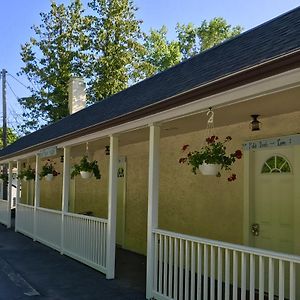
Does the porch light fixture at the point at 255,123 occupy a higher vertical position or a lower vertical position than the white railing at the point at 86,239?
higher

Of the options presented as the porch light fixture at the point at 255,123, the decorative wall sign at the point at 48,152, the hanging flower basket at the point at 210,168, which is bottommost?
the hanging flower basket at the point at 210,168

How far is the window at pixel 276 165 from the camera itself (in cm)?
682

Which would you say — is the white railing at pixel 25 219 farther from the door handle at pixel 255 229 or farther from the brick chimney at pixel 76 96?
the door handle at pixel 255 229

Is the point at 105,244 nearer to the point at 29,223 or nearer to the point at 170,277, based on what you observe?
the point at 170,277

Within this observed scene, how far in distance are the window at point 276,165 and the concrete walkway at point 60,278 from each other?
9.00 feet

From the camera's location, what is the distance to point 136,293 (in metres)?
7.19

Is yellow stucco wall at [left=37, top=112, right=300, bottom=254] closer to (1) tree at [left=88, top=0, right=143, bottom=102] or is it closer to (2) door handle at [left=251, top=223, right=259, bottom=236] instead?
(2) door handle at [left=251, top=223, right=259, bottom=236]

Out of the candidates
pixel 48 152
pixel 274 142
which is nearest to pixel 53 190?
pixel 48 152

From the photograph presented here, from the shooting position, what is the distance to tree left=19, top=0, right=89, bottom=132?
99.9 ft

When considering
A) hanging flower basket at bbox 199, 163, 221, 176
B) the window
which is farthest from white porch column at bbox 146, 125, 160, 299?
the window

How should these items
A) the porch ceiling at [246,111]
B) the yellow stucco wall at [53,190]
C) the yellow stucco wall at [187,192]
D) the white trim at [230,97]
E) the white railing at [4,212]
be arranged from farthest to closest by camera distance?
1. the white railing at [4,212]
2. the yellow stucco wall at [53,190]
3. the yellow stucco wall at [187,192]
4. the porch ceiling at [246,111]
5. the white trim at [230,97]

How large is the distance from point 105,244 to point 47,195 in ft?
38.2

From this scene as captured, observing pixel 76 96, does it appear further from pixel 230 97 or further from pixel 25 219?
pixel 230 97

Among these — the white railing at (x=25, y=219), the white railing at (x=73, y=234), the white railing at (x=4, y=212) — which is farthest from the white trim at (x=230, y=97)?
the white railing at (x=4, y=212)
